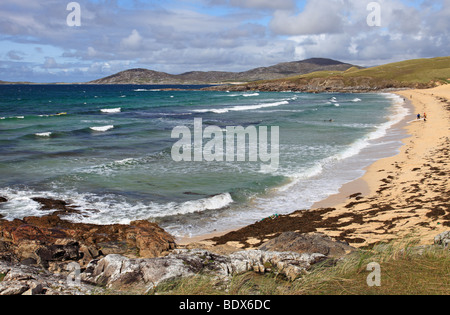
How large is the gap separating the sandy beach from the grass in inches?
81.4

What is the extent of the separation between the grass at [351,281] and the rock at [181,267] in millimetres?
233

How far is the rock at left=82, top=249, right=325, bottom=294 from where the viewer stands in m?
5.26

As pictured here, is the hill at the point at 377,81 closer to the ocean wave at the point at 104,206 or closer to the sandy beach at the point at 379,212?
the sandy beach at the point at 379,212

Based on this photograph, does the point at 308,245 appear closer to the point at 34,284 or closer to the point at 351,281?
the point at 351,281

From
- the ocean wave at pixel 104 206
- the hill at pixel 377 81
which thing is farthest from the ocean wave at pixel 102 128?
the hill at pixel 377 81

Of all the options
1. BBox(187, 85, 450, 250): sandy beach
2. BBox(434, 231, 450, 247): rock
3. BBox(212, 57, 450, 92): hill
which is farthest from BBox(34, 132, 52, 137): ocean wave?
BBox(212, 57, 450, 92): hill

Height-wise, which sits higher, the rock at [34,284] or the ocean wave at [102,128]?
the ocean wave at [102,128]

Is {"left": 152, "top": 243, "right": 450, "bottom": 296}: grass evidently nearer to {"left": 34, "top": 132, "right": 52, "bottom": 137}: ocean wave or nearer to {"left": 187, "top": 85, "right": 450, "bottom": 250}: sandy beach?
{"left": 187, "top": 85, "right": 450, "bottom": 250}: sandy beach

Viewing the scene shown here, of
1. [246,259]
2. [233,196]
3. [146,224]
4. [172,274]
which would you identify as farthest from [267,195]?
[172,274]

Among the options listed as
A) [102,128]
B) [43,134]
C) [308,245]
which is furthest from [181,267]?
[102,128]

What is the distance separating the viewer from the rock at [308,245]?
22.8 ft

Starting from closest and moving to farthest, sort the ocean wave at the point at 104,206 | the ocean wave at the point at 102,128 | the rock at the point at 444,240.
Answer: the rock at the point at 444,240 → the ocean wave at the point at 104,206 → the ocean wave at the point at 102,128

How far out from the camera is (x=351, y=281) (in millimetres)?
4891

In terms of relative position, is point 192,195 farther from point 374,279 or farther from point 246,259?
point 374,279
